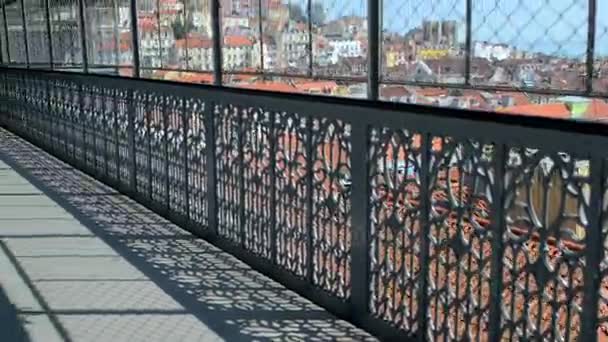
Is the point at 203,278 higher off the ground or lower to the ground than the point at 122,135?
lower

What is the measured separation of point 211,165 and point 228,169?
10.4 inches

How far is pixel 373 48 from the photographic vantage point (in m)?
3.31

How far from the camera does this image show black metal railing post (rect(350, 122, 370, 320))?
3.18m

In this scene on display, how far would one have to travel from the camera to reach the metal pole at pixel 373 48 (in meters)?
3.26

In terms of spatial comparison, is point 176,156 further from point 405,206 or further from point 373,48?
point 405,206

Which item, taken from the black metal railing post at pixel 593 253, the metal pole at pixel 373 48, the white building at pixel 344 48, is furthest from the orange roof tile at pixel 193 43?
the black metal railing post at pixel 593 253

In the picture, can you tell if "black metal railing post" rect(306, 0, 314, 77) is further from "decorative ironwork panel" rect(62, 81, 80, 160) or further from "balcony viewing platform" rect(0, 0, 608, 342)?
"decorative ironwork panel" rect(62, 81, 80, 160)

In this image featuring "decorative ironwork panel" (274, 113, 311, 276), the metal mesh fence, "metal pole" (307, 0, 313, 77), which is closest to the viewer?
the metal mesh fence

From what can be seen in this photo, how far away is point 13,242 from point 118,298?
1619mm

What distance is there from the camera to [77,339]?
130 inches

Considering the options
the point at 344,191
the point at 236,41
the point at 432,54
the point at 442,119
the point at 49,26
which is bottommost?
the point at 344,191

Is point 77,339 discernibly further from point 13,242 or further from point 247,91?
point 13,242

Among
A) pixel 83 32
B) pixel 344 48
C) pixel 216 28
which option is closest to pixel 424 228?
pixel 344 48

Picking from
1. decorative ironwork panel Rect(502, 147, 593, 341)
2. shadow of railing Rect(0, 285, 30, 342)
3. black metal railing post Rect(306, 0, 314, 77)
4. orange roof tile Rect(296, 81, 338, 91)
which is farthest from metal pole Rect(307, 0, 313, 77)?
shadow of railing Rect(0, 285, 30, 342)
